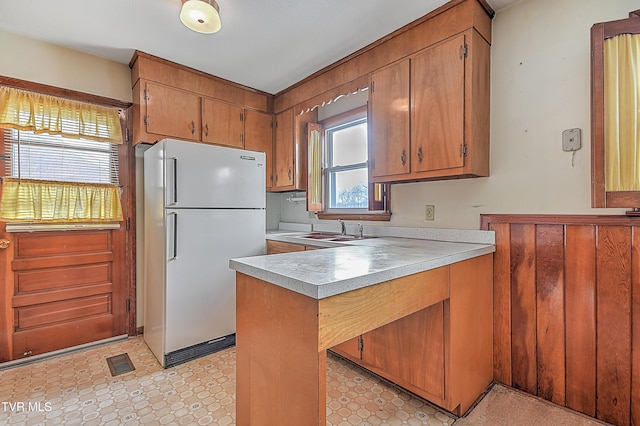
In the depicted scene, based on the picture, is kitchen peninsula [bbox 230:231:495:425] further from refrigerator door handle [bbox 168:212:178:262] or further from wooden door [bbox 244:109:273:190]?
wooden door [bbox 244:109:273:190]

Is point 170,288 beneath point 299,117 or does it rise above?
beneath

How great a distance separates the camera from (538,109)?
1.83m

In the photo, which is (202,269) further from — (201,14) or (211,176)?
(201,14)

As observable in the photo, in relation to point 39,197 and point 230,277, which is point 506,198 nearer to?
point 230,277

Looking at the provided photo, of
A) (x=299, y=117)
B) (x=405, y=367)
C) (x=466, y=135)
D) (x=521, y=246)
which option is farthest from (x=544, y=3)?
(x=405, y=367)

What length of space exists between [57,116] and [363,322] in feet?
9.21

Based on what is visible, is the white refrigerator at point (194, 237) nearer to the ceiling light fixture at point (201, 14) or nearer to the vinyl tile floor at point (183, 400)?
the vinyl tile floor at point (183, 400)

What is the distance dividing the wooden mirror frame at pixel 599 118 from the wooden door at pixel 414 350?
96 cm

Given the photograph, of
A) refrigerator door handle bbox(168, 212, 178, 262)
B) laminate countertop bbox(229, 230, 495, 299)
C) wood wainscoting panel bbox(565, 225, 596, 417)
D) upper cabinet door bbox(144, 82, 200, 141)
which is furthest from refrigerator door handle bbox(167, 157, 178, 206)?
wood wainscoting panel bbox(565, 225, 596, 417)

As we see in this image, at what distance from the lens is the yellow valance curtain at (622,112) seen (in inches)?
56.7

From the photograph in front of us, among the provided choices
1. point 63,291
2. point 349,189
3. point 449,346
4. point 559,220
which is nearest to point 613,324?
point 559,220

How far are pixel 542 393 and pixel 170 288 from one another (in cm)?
251

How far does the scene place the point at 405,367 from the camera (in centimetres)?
178

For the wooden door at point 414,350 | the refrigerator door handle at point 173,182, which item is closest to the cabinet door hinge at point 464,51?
the wooden door at point 414,350
